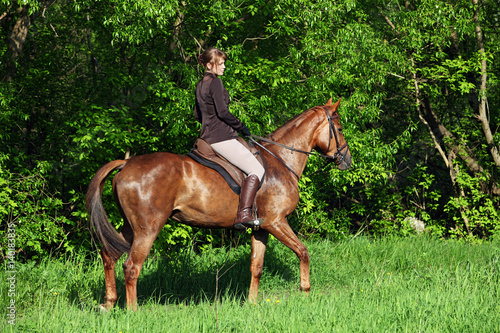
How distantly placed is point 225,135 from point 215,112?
279 mm

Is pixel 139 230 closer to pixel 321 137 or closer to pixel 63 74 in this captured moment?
pixel 321 137

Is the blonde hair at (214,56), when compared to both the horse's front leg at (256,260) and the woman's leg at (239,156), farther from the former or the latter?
the horse's front leg at (256,260)

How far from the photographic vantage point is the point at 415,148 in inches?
563

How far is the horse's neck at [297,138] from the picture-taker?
20.8 ft

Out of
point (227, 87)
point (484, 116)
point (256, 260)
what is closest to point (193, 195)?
point (256, 260)

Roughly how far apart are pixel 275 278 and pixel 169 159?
105 inches

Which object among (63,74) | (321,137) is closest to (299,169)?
(321,137)

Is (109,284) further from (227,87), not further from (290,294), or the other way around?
(227,87)

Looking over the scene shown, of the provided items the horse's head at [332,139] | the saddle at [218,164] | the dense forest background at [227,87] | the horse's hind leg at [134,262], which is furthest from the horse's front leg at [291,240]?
the dense forest background at [227,87]

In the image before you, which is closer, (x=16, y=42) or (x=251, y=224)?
(x=251, y=224)

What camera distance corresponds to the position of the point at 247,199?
575 cm

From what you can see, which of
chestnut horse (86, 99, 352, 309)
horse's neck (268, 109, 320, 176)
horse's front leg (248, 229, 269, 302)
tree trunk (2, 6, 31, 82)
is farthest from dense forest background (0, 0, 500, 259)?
horse's front leg (248, 229, 269, 302)

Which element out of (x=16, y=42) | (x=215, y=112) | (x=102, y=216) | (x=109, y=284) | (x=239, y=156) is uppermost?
(x=16, y=42)

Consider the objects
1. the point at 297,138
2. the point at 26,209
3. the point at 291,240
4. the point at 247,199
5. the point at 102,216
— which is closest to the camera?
the point at 102,216
